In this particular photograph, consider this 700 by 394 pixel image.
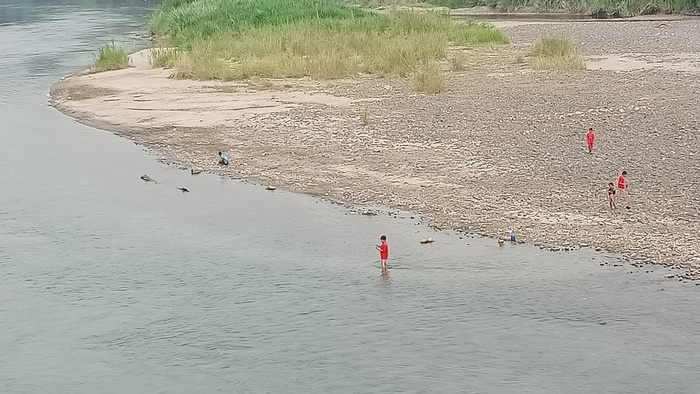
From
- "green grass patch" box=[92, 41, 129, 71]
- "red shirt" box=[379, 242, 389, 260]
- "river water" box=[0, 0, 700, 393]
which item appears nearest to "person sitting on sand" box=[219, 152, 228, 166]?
"river water" box=[0, 0, 700, 393]

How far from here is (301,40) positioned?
109 feet

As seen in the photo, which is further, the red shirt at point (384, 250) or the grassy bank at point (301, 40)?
the grassy bank at point (301, 40)

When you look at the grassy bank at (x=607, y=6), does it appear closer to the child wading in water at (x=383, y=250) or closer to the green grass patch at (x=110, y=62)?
the green grass patch at (x=110, y=62)

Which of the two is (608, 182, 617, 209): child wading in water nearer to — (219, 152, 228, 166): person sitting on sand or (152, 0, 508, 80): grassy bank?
(219, 152, 228, 166): person sitting on sand

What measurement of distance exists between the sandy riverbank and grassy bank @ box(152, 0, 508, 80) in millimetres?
Answer: 1184

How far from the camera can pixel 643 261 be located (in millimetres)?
12758

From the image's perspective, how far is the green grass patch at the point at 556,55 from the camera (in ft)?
95.1

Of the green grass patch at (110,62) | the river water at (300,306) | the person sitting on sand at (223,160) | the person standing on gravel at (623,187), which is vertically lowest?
the river water at (300,306)

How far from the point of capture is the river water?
1022 cm

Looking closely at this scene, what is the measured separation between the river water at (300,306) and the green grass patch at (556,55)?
47.9 feet

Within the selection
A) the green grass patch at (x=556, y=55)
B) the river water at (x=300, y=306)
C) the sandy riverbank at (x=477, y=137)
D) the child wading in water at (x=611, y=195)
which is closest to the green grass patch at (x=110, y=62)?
the sandy riverbank at (x=477, y=137)

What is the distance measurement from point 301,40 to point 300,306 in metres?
22.3

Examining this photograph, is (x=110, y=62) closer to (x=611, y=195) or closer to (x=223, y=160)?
(x=223, y=160)

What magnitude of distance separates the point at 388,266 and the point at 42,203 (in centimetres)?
751
